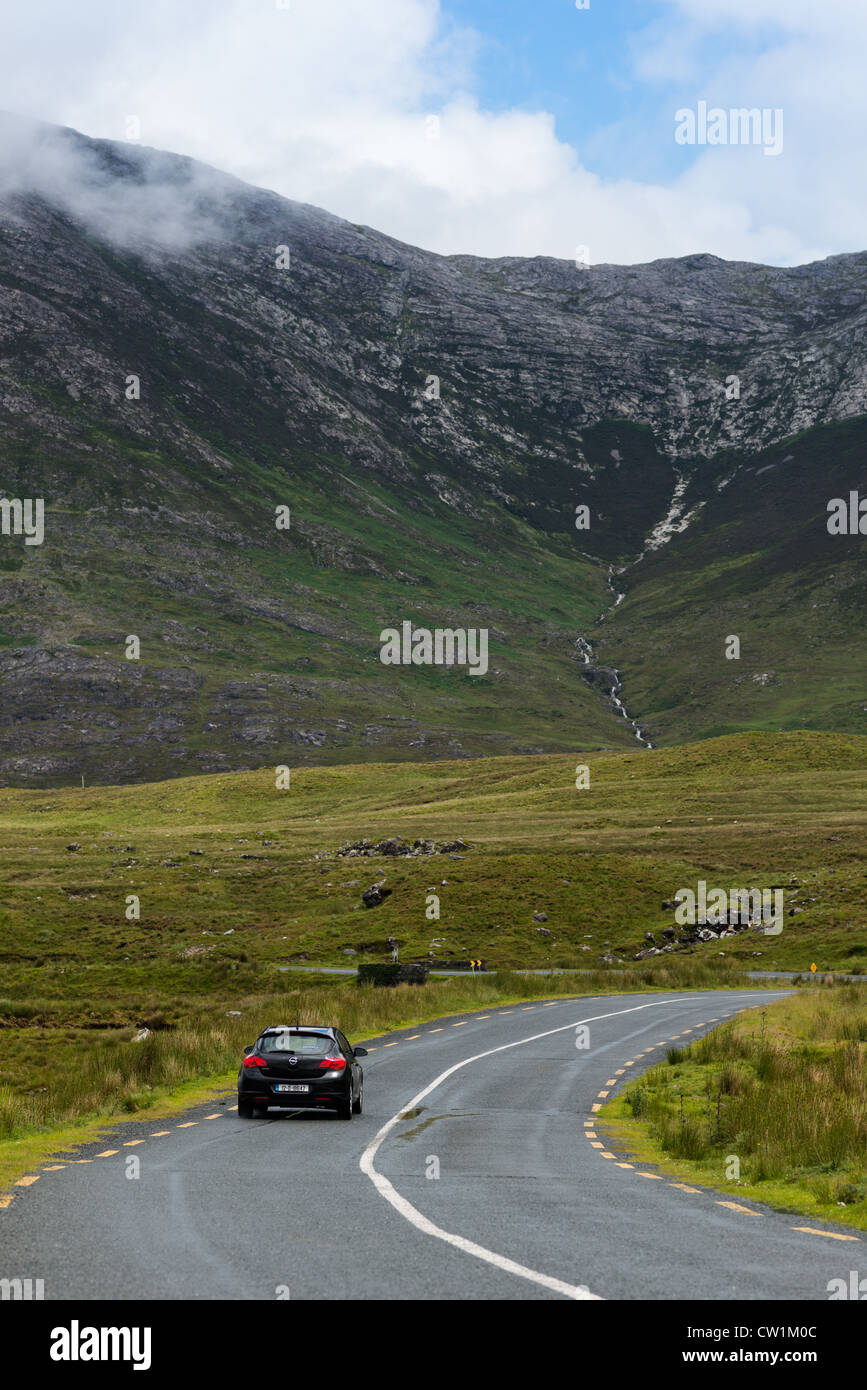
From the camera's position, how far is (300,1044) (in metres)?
21.6

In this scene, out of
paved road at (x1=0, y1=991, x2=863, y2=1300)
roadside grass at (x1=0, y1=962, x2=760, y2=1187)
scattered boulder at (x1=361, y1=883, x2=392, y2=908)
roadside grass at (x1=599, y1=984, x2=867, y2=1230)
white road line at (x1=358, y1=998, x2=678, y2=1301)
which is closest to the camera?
white road line at (x1=358, y1=998, x2=678, y2=1301)

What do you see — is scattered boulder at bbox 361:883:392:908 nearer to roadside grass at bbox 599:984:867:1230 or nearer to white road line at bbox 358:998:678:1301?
roadside grass at bbox 599:984:867:1230

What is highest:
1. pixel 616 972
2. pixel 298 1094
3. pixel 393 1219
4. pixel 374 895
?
pixel 393 1219

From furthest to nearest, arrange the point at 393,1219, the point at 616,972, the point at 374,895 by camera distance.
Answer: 1. the point at 374,895
2. the point at 616,972
3. the point at 393,1219

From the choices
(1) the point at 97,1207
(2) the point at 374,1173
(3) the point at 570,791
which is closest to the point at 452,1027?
(2) the point at 374,1173

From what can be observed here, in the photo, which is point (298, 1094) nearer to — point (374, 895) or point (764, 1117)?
point (764, 1117)

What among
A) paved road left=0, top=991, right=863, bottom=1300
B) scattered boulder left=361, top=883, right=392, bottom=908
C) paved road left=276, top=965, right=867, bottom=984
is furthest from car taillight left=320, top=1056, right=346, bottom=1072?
scattered boulder left=361, top=883, right=392, bottom=908

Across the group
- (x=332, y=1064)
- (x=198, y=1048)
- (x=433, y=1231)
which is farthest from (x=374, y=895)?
(x=433, y=1231)

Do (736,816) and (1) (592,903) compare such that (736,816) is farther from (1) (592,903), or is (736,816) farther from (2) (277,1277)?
(2) (277,1277)

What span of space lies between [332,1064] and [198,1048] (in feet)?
26.9

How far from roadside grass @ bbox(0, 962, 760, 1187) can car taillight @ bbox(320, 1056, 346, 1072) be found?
126 inches

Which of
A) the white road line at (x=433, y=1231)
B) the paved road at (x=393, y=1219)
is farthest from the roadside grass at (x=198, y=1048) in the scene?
the white road line at (x=433, y=1231)

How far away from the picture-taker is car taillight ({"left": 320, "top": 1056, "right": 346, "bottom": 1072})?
21203 mm

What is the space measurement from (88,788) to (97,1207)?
158202 mm
